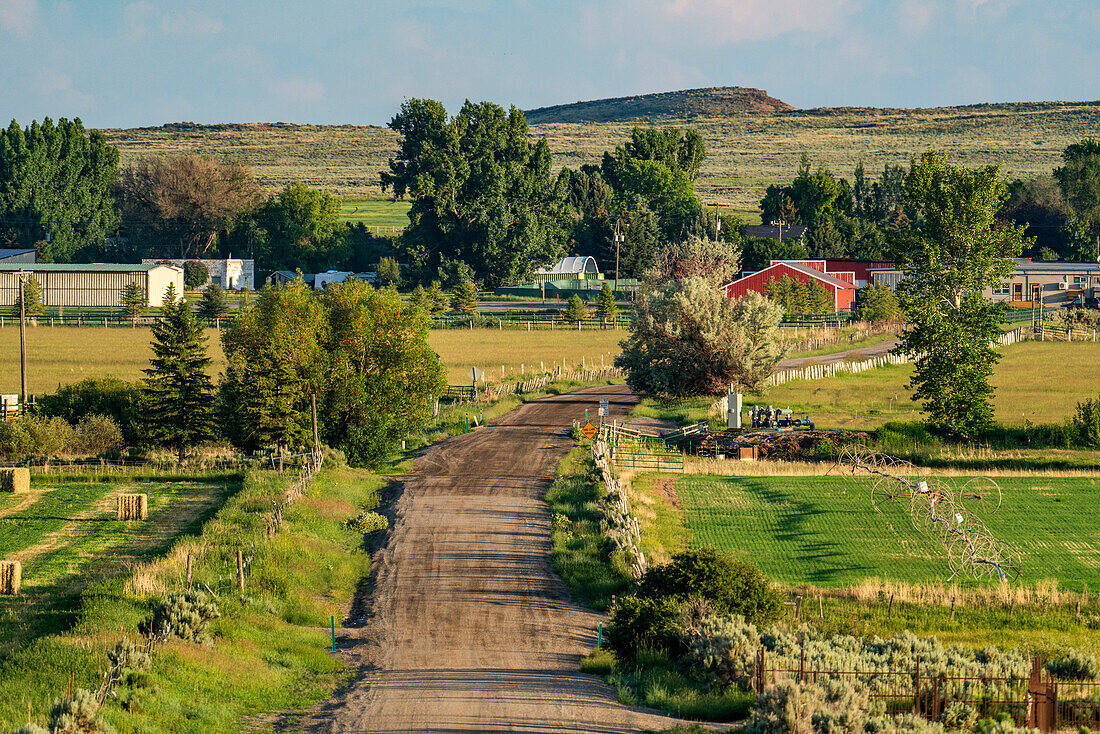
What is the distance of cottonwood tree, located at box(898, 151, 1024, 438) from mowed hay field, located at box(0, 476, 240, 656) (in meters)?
32.3

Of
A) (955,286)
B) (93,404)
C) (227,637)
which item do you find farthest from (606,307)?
(227,637)

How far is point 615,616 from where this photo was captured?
2388 centimetres

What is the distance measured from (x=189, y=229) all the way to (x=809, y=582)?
143m

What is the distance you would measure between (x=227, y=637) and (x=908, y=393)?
52.2 m

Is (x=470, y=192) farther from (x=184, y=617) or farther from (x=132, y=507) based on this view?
(x=184, y=617)

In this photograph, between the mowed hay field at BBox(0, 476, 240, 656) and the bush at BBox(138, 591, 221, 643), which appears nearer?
the bush at BBox(138, 591, 221, 643)

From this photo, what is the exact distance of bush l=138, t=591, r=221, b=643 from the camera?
73.5ft

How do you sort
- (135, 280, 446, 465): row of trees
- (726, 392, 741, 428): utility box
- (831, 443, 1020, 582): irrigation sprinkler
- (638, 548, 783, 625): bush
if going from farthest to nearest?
(726, 392, 741, 428): utility box, (135, 280, 446, 465): row of trees, (831, 443, 1020, 582): irrigation sprinkler, (638, 548, 783, 625): bush

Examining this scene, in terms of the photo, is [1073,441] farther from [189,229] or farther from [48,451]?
[189,229]

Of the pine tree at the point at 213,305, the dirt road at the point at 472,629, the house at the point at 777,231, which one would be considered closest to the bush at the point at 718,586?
the dirt road at the point at 472,629

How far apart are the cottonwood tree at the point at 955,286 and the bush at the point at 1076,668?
33293 millimetres

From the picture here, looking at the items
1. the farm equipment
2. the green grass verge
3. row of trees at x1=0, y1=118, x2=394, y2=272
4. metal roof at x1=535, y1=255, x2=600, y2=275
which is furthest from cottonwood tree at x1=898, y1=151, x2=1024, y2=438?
row of trees at x1=0, y1=118, x2=394, y2=272

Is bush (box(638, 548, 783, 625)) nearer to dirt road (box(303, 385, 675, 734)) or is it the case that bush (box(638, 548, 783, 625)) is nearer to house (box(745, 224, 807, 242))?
dirt road (box(303, 385, 675, 734))

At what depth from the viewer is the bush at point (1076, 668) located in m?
19.9
